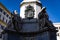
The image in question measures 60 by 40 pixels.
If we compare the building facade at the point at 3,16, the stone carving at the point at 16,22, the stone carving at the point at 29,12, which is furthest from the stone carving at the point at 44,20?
the building facade at the point at 3,16

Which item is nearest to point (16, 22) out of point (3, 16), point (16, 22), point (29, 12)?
point (16, 22)

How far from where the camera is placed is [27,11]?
14.8 meters

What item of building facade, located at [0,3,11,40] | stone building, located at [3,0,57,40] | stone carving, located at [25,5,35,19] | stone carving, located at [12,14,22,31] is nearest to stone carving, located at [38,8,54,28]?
stone building, located at [3,0,57,40]

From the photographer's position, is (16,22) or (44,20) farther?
(16,22)

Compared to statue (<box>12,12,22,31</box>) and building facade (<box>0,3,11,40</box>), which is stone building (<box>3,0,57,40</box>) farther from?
building facade (<box>0,3,11,40</box>)

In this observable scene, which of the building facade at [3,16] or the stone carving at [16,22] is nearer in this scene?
the stone carving at [16,22]

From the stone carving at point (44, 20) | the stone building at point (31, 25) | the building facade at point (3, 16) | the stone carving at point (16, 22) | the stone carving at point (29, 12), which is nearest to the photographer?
the stone building at point (31, 25)

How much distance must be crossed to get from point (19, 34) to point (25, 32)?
22.4 inches

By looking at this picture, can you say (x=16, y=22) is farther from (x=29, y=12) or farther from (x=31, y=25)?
(x=29, y=12)

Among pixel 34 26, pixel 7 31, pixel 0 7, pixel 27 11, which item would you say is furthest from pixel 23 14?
pixel 0 7

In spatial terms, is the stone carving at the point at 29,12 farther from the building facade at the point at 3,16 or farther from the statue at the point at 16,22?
the building facade at the point at 3,16

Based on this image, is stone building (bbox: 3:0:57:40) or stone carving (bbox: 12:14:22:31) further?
stone carving (bbox: 12:14:22:31)

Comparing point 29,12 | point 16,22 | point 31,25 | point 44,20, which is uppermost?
point 29,12

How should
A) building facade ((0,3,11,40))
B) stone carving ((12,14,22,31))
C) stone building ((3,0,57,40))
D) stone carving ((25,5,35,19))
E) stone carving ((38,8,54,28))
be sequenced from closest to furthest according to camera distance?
stone building ((3,0,57,40)), stone carving ((38,8,54,28)), stone carving ((12,14,22,31)), stone carving ((25,5,35,19)), building facade ((0,3,11,40))
